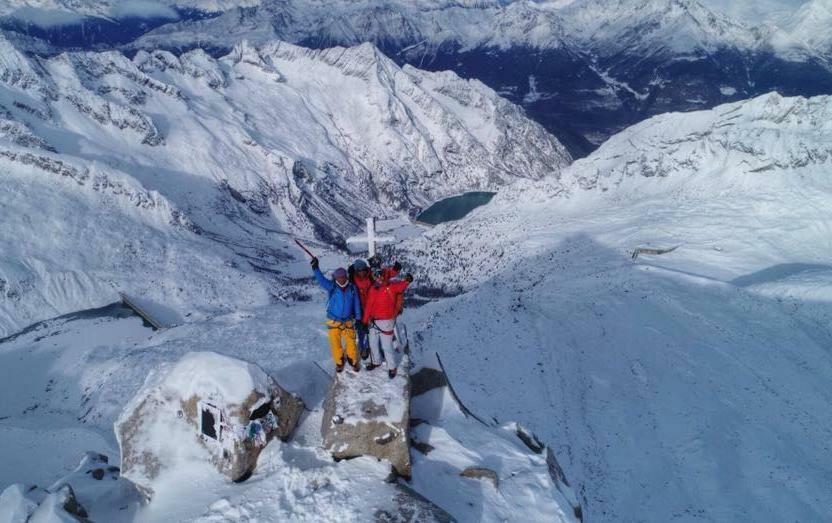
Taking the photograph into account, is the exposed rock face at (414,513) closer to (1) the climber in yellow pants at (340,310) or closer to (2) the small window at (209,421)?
(1) the climber in yellow pants at (340,310)

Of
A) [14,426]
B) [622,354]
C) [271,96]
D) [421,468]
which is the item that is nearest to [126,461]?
[421,468]

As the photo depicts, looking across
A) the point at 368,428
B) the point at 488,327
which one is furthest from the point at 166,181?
the point at 368,428

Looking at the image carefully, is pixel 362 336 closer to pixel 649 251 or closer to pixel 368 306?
pixel 368 306

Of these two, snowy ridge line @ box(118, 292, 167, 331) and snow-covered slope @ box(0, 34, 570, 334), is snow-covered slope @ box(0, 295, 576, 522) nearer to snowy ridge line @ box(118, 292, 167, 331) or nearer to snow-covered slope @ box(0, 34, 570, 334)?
snowy ridge line @ box(118, 292, 167, 331)

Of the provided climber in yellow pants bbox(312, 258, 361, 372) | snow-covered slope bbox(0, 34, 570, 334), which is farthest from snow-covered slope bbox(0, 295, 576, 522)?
snow-covered slope bbox(0, 34, 570, 334)

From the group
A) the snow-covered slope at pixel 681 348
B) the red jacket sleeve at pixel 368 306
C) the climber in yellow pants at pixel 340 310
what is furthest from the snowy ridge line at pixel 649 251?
the climber in yellow pants at pixel 340 310

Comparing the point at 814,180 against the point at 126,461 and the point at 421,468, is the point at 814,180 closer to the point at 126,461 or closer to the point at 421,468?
the point at 421,468
